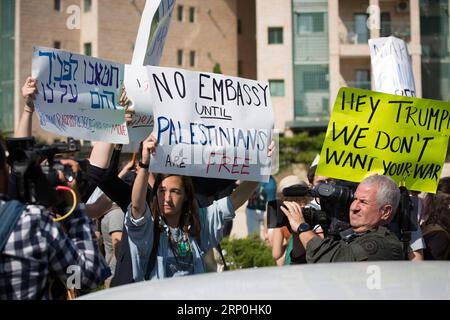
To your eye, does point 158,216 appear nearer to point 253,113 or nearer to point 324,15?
point 253,113

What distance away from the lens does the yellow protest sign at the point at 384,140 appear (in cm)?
588

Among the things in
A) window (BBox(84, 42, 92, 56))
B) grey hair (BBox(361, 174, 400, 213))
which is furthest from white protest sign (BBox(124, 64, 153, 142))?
window (BBox(84, 42, 92, 56))

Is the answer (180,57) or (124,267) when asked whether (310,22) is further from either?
(124,267)

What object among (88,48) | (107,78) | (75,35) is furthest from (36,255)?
(75,35)

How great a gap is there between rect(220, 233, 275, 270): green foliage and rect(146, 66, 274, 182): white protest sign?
472 centimetres

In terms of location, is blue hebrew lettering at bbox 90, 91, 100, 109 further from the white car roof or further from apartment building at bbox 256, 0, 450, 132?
apartment building at bbox 256, 0, 450, 132

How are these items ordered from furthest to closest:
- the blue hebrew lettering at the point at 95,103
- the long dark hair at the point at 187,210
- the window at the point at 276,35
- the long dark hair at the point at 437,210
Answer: the window at the point at 276,35 < the long dark hair at the point at 437,210 < the blue hebrew lettering at the point at 95,103 < the long dark hair at the point at 187,210

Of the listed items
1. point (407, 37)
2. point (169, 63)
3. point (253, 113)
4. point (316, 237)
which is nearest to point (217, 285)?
point (316, 237)

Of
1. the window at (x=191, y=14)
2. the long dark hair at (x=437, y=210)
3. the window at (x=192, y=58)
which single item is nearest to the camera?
the long dark hair at (x=437, y=210)

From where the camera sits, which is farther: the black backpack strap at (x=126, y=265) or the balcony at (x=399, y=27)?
the balcony at (x=399, y=27)

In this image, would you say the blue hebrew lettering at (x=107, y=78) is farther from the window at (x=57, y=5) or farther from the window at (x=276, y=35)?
the window at (x=57, y=5)

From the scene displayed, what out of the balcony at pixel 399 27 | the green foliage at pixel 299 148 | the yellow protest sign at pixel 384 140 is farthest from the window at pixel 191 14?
the yellow protest sign at pixel 384 140

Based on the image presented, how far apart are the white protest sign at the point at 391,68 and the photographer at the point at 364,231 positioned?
2503mm
